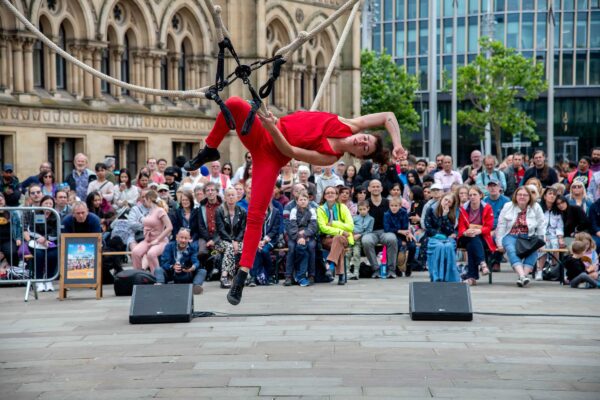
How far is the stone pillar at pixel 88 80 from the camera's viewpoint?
1091 inches

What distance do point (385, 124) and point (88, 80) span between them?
21.3 metres

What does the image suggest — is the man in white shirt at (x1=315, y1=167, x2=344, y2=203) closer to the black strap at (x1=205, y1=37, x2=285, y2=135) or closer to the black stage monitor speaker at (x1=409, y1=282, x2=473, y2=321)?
the black stage monitor speaker at (x1=409, y1=282, x2=473, y2=321)

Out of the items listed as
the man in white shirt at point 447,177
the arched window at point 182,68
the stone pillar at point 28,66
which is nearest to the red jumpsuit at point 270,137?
the man in white shirt at point 447,177

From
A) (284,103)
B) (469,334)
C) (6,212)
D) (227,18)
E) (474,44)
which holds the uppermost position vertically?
(474,44)

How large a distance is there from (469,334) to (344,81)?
29994 millimetres

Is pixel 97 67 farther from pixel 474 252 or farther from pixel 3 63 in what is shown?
pixel 474 252

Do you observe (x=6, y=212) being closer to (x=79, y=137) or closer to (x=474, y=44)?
(x=79, y=137)

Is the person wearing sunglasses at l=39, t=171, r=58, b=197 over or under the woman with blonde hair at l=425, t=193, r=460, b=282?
over

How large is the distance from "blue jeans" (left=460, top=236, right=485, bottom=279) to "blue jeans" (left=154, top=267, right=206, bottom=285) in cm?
400

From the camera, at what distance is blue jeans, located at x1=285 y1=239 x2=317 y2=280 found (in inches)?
585

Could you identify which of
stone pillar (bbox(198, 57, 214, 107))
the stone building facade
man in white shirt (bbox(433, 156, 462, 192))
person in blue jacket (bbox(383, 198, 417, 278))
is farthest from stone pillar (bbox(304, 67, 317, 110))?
person in blue jacket (bbox(383, 198, 417, 278))

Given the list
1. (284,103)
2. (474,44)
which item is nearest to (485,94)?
(474,44)

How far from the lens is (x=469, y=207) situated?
15023mm

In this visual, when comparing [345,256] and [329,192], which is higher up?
[329,192]
